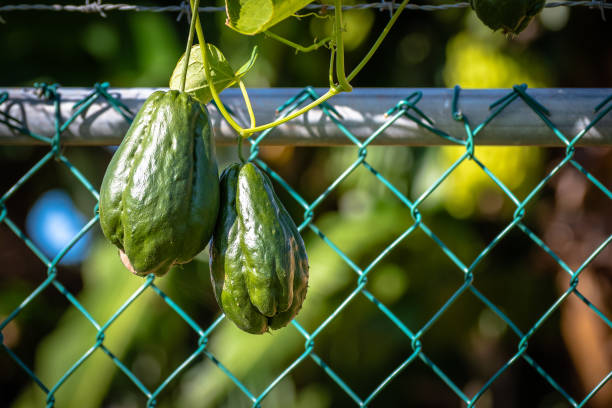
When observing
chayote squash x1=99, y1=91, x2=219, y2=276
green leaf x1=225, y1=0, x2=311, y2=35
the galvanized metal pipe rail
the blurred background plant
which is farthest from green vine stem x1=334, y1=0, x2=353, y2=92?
the blurred background plant

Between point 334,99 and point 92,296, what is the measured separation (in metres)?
Result: 2.23

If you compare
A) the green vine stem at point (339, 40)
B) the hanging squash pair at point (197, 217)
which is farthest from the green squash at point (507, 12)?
the hanging squash pair at point (197, 217)

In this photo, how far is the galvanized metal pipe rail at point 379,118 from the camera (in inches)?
34.6

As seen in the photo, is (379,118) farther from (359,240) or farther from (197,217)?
(359,240)

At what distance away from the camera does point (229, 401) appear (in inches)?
116

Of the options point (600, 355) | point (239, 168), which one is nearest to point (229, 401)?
point (600, 355)

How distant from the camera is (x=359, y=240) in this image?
2.77 meters

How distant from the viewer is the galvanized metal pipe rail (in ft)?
2.88

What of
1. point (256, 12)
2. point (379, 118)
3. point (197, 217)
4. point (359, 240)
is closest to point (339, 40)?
point (256, 12)

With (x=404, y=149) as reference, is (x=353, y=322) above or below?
below

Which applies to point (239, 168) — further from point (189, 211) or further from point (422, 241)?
point (422, 241)

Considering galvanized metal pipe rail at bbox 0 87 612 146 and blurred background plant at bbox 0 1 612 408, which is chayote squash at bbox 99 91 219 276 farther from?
blurred background plant at bbox 0 1 612 408

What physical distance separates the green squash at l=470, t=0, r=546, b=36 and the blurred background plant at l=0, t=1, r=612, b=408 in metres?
2.14

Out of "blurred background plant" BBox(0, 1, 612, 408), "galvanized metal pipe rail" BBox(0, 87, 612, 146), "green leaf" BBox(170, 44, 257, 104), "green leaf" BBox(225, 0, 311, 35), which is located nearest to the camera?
"green leaf" BBox(225, 0, 311, 35)
